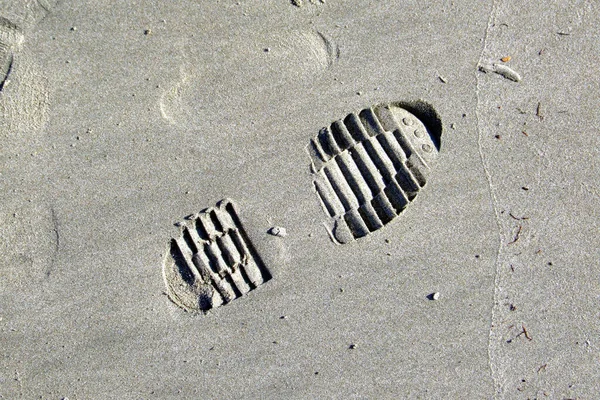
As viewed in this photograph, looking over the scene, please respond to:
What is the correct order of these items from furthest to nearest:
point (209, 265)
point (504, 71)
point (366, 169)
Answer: point (504, 71) < point (366, 169) < point (209, 265)

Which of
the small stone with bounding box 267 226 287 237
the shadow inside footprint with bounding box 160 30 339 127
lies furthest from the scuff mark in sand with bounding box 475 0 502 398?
the small stone with bounding box 267 226 287 237

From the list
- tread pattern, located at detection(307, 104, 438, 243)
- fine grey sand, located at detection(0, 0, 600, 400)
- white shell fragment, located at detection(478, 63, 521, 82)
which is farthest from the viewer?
white shell fragment, located at detection(478, 63, 521, 82)

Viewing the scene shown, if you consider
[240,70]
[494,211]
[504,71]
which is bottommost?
[494,211]

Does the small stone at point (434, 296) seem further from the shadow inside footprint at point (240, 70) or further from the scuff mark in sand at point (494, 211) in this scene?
the shadow inside footprint at point (240, 70)

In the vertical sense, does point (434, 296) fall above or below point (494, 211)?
below

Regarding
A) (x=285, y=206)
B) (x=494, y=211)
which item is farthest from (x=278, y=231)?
(x=494, y=211)

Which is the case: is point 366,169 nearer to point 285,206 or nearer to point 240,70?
point 285,206

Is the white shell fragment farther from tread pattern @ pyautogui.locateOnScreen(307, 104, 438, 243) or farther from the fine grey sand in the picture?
tread pattern @ pyautogui.locateOnScreen(307, 104, 438, 243)
